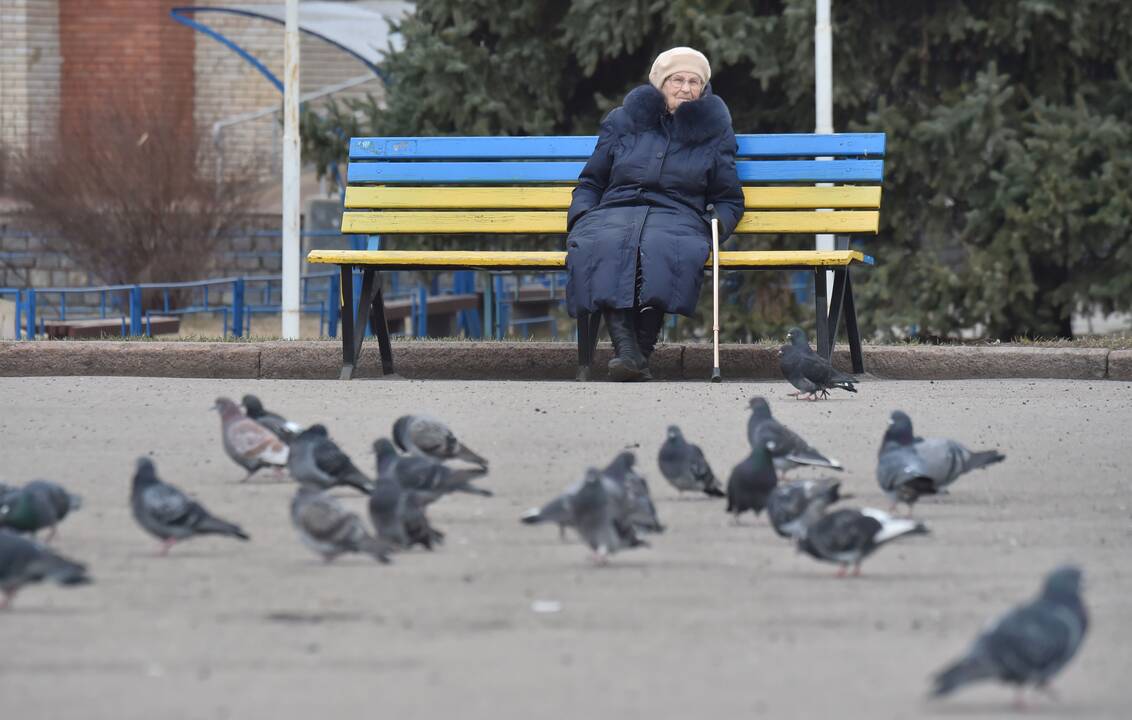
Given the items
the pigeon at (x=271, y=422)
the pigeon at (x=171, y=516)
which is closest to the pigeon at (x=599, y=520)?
the pigeon at (x=171, y=516)

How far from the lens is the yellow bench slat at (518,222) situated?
10.5 metres

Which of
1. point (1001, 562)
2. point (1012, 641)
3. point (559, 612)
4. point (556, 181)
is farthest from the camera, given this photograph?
point (556, 181)

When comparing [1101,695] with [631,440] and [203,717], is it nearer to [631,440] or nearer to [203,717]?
[203,717]

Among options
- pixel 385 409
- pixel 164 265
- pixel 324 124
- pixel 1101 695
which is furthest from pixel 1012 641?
pixel 164 265

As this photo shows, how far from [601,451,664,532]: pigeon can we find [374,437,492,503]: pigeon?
1.85 feet

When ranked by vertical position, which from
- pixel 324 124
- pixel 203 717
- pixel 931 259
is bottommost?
pixel 203 717

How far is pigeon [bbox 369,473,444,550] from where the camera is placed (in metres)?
5.67

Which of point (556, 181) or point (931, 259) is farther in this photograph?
point (931, 259)

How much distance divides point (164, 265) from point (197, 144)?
96.3 inches

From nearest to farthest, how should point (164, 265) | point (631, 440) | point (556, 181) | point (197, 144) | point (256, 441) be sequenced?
point (256, 441) → point (631, 440) → point (556, 181) → point (164, 265) → point (197, 144)

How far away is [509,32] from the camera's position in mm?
14898

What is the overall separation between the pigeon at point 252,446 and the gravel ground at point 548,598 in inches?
3.7

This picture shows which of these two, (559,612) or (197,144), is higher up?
(197,144)

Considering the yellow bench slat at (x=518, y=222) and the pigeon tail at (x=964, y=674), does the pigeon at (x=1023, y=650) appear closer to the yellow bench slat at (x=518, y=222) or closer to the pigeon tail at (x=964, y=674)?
the pigeon tail at (x=964, y=674)
